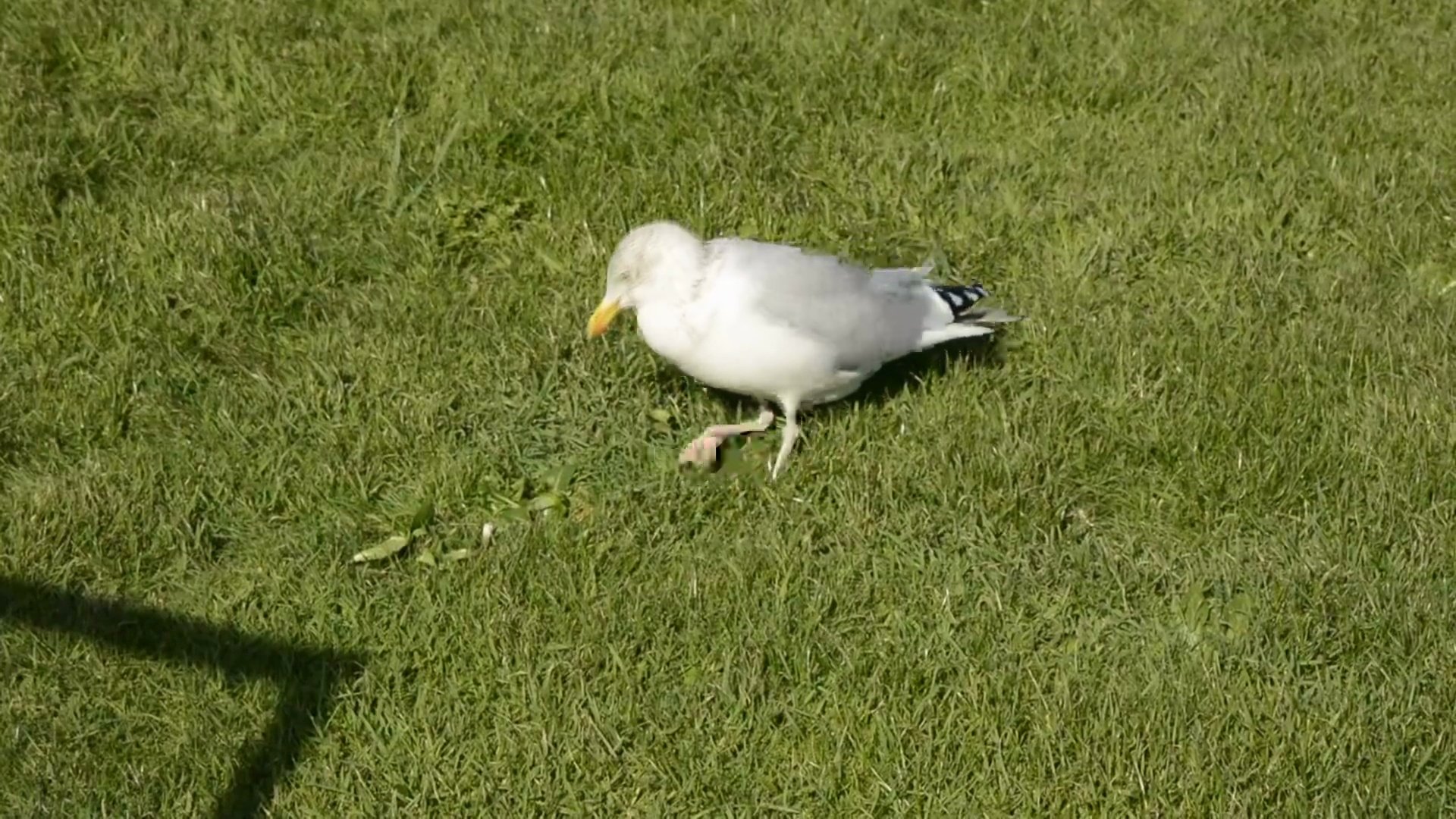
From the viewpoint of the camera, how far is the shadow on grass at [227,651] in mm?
3654

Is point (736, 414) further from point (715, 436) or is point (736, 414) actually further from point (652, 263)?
point (652, 263)

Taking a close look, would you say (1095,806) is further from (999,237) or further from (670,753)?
(999,237)

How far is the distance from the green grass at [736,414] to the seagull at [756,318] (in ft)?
0.61

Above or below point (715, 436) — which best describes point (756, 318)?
above

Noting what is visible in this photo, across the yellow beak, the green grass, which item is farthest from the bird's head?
the green grass

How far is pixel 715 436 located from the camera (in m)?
4.58

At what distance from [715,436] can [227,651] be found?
58.2 inches

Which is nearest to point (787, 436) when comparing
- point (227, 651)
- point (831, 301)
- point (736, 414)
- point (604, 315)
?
point (736, 414)

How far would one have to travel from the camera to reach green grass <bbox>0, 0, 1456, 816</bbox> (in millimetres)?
3658

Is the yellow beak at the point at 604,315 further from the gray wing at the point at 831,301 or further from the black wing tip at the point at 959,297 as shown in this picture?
the black wing tip at the point at 959,297

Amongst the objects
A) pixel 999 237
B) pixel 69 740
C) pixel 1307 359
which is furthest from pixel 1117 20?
A: pixel 69 740

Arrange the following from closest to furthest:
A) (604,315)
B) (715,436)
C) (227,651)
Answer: (227,651)
(604,315)
(715,436)

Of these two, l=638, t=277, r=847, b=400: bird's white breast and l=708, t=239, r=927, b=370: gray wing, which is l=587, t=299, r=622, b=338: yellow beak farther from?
l=708, t=239, r=927, b=370: gray wing

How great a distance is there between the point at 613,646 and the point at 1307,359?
7.52 ft
